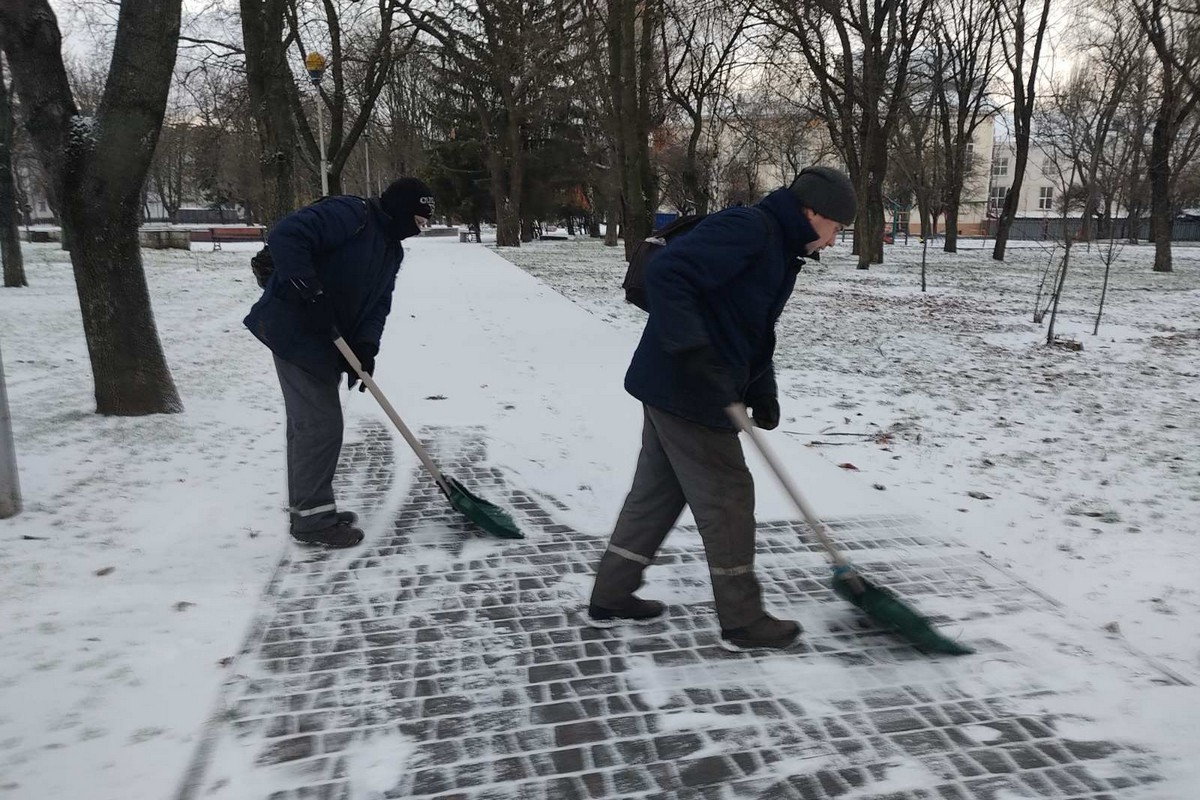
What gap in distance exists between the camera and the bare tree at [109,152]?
5500mm

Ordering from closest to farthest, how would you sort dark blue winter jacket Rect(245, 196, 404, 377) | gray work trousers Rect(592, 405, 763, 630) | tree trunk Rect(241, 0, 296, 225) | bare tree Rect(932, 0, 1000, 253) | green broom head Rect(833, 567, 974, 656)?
gray work trousers Rect(592, 405, 763, 630) → green broom head Rect(833, 567, 974, 656) → dark blue winter jacket Rect(245, 196, 404, 377) → tree trunk Rect(241, 0, 296, 225) → bare tree Rect(932, 0, 1000, 253)

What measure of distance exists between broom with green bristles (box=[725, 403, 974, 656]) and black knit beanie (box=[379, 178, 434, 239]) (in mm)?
1904

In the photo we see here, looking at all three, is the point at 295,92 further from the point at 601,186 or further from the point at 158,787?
the point at 601,186

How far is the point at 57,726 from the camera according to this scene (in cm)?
258

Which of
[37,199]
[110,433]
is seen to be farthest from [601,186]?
[37,199]

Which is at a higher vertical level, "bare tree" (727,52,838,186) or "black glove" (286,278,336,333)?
"bare tree" (727,52,838,186)

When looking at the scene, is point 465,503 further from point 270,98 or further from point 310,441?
point 270,98

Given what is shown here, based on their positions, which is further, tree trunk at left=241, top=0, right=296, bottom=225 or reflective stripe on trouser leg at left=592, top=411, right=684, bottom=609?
tree trunk at left=241, top=0, right=296, bottom=225

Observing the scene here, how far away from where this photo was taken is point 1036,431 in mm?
6418

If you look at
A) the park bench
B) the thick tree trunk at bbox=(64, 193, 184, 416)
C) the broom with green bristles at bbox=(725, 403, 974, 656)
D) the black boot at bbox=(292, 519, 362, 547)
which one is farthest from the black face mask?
the park bench

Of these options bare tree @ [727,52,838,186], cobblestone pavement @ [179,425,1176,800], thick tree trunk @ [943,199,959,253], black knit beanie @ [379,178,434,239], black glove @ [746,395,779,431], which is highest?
bare tree @ [727,52,838,186]

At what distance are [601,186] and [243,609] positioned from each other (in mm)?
37771

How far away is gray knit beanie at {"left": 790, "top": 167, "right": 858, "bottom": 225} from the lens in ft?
9.28

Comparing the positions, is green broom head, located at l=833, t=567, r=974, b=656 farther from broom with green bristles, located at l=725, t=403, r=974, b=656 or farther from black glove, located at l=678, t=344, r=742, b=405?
black glove, located at l=678, t=344, r=742, b=405
